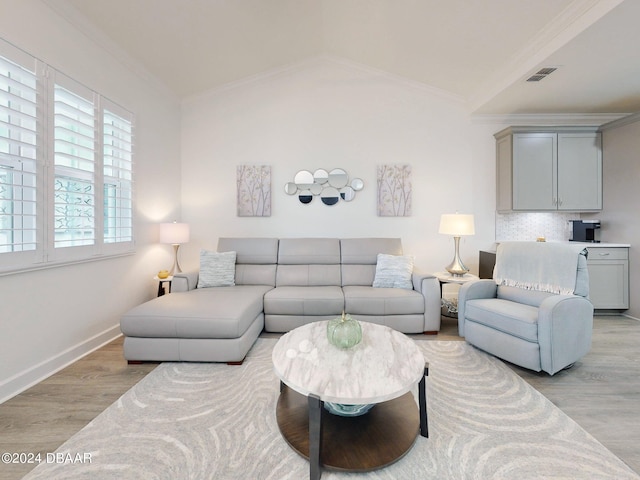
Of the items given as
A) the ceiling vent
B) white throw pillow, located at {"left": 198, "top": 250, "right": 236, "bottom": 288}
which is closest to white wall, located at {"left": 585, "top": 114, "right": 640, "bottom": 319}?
the ceiling vent

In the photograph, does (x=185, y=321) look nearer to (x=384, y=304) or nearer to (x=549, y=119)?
(x=384, y=304)

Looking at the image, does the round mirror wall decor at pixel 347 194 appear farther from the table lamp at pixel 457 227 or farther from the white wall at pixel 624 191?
the white wall at pixel 624 191

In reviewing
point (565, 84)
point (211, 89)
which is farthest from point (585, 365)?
point (211, 89)

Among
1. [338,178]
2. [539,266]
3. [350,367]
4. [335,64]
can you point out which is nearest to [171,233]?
[338,178]

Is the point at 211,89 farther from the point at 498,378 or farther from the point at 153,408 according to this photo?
the point at 498,378

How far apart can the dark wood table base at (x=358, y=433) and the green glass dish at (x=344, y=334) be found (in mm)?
365

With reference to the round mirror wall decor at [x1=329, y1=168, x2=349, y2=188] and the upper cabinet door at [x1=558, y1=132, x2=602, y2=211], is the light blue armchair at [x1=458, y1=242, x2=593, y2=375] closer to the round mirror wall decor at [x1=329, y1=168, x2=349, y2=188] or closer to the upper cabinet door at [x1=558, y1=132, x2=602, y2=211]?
the upper cabinet door at [x1=558, y1=132, x2=602, y2=211]

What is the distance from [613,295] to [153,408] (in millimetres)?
4959

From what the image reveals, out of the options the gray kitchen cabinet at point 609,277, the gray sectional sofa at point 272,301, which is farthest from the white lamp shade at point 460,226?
the gray kitchen cabinet at point 609,277

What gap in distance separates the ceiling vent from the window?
4.23 m

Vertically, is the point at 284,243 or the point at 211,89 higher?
the point at 211,89

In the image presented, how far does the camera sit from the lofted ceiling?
8.14 feet

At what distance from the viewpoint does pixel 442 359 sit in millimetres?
2504

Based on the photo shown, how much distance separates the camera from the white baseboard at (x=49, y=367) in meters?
1.96
